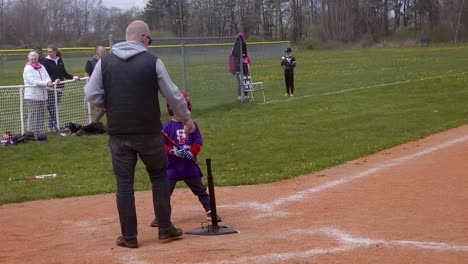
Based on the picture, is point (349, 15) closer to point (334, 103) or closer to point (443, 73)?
point (443, 73)

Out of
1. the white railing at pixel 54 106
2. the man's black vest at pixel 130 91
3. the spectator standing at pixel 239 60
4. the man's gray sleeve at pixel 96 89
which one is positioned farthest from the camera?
the spectator standing at pixel 239 60

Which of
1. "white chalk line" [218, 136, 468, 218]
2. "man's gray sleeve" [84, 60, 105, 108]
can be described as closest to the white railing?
"white chalk line" [218, 136, 468, 218]

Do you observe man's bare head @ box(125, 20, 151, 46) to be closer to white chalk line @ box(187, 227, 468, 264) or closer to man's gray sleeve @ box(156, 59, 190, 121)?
man's gray sleeve @ box(156, 59, 190, 121)

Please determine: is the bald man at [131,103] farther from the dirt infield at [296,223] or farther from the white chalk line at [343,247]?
the white chalk line at [343,247]

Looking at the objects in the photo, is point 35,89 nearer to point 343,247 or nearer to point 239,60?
point 239,60

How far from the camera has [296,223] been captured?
23.9 feet

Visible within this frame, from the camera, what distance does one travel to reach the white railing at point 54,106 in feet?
48.2

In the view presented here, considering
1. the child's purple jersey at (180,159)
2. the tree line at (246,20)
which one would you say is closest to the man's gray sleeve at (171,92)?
the child's purple jersey at (180,159)

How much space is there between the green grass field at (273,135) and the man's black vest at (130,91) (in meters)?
3.72

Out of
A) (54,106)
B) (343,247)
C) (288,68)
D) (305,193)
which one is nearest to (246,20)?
(288,68)

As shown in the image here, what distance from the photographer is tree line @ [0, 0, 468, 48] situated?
66.7 m

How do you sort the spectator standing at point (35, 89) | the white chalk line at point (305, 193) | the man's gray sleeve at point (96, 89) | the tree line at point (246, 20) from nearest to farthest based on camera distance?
the man's gray sleeve at point (96, 89)
the white chalk line at point (305, 193)
the spectator standing at point (35, 89)
the tree line at point (246, 20)

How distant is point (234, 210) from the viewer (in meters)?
8.23

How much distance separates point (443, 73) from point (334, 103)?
12655 mm
